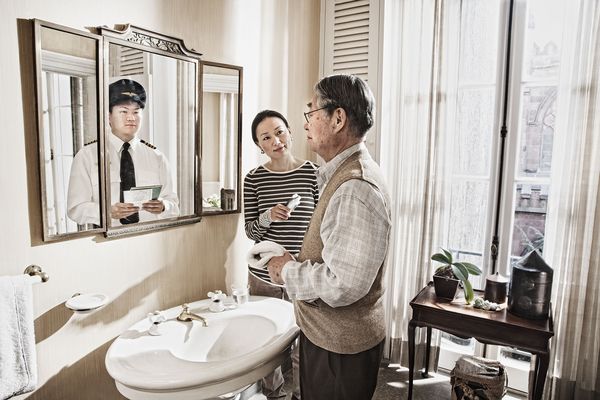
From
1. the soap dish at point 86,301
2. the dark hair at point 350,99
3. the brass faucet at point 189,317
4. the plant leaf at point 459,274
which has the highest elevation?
the dark hair at point 350,99

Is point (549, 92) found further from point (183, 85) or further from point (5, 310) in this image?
point (5, 310)

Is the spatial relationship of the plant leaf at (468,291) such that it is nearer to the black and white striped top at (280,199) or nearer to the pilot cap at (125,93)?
the black and white striped top at (280,199)

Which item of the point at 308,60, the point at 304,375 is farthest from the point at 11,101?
the point at 308,60

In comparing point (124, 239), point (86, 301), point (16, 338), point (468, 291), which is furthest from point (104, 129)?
point (468, 291)

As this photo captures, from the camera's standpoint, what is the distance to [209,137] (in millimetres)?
1876

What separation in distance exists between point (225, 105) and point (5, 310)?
4.01 feet

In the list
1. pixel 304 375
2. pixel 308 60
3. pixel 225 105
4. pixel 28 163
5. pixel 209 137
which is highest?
pixel 308 60

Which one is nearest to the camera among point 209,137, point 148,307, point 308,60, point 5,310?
point 5,310

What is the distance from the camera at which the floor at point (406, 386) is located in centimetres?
219

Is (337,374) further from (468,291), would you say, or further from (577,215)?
(577,215)

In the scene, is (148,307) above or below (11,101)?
below

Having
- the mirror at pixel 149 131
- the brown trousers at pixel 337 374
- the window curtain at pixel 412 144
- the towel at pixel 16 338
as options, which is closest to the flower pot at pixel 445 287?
the window curtain at pixel 412 144

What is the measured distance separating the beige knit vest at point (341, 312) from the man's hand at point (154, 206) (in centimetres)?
74

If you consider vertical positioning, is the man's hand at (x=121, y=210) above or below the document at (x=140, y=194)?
below
